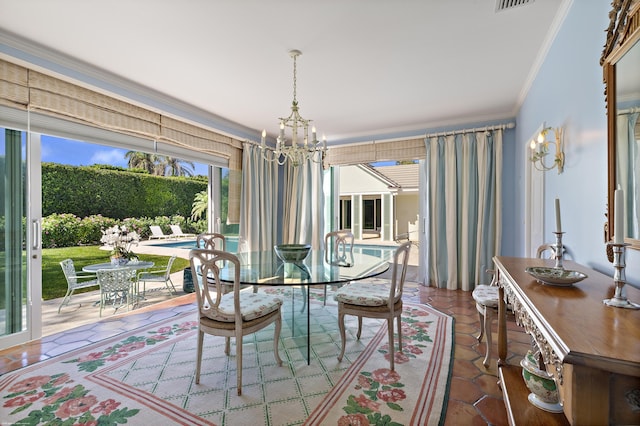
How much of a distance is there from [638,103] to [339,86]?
2.52 meters

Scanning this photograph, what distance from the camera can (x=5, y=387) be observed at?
6.37 feet

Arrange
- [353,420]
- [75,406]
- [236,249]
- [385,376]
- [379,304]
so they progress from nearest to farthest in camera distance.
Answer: [353,420] → [75,406] → [385,376] → [379,304] → [236,249]

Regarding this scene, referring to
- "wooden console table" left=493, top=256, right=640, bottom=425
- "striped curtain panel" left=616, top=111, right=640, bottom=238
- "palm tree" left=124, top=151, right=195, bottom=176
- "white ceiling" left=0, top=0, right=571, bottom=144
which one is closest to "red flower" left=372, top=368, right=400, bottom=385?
"wooden console table" left=493, top=256, right=640, bottom=425

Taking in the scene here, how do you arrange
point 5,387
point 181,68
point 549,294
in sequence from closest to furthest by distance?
point 549,294 < point 5,387 < point 181,68

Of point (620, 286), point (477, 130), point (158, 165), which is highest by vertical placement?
point (158, 165)

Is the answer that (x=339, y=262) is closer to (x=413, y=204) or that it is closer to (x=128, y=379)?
(x=128, y=379)

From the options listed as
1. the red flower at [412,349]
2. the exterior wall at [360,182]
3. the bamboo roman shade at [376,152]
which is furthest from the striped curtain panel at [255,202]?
the exterior wall at [360,182]

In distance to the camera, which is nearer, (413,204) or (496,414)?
(496,414)

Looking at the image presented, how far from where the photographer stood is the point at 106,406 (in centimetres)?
176

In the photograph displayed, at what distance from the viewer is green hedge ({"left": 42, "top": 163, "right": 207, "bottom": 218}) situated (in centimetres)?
609

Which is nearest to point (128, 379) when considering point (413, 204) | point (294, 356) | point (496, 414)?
point (294, 356)

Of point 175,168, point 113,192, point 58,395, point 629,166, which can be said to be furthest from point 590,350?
point 175,168

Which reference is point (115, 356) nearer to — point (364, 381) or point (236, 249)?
point (364, 381)

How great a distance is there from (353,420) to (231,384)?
0.86 metres
